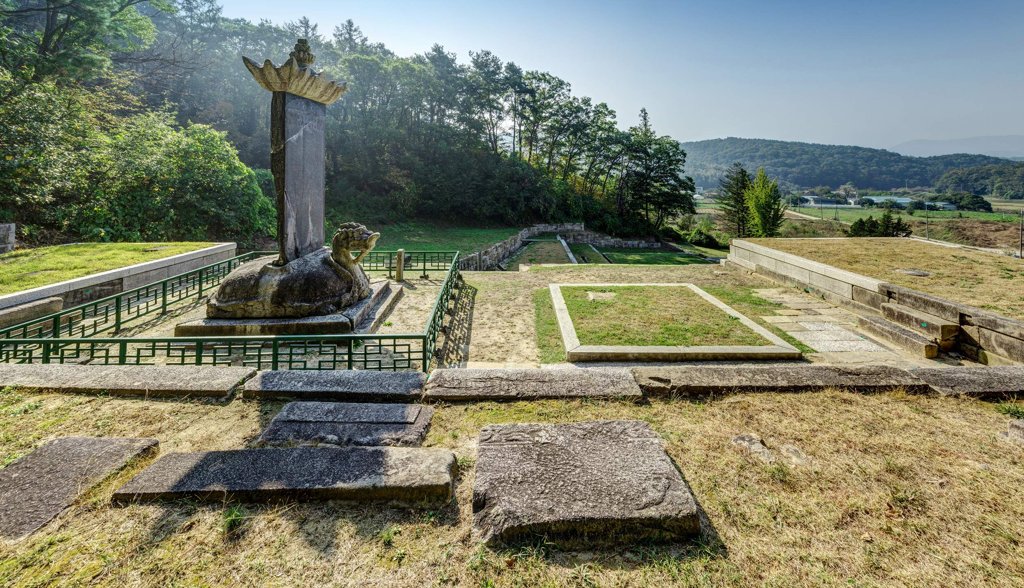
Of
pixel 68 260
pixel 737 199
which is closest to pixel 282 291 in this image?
pixel 68 260

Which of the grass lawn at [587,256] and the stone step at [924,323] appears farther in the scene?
the grass lawn at [587,256]

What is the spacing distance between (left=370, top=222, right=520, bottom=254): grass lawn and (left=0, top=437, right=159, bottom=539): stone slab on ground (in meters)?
15.3

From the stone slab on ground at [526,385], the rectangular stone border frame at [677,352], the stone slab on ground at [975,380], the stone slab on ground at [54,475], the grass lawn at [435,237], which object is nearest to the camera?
the stone slab on ground at [54,475]

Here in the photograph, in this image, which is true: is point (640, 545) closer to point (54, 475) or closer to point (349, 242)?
point (54, 475)

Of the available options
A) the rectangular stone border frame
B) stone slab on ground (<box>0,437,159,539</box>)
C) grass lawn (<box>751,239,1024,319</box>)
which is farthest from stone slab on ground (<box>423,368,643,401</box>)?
grass lawn (<box>751,239,1024,319</box>)

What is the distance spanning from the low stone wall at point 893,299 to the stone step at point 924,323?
3.1 inches

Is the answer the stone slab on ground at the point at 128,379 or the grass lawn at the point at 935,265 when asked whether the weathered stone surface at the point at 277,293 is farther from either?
the grass lawn at the point at 935,265

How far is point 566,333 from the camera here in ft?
21.6

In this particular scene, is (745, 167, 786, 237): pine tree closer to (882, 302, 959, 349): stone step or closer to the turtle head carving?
(882, 302, 959, 349): stone step

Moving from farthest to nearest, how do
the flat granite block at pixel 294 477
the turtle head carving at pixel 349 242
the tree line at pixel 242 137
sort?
the tree line at pixel 242 137, the turtle head carving at pixel 349 242, the flat granite block at pixel 294 477

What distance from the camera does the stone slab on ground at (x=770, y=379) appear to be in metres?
3.52

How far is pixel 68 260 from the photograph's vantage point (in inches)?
315

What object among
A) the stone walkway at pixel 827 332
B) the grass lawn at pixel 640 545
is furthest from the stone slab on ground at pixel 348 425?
the stone walkway at pixel 827 332

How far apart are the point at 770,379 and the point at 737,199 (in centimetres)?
4188
